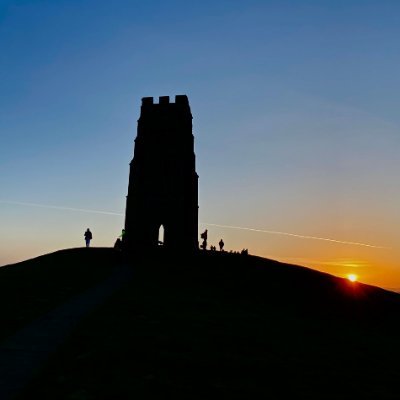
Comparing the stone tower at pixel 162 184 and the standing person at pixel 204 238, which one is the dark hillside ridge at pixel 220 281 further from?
the standing person at pixel 204 238

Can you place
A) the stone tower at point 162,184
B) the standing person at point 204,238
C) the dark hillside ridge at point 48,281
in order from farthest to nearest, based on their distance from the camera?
the standing person at point 204,238
the stone tower at point 162,184
the dark hillside ridge at point 48,281

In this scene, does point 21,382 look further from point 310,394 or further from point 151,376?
point 310,394

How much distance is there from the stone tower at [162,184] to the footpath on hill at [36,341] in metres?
17.1

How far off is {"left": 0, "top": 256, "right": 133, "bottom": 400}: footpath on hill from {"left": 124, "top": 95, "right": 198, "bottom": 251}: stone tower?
56.0 ft

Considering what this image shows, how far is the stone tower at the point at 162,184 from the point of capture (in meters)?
35.3

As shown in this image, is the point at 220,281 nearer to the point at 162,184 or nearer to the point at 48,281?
the point at 48,281

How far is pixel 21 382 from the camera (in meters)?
8.38

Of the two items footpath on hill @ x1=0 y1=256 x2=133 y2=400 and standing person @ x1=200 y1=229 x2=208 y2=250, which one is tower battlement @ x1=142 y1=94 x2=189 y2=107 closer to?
standing person @ x1=200 y1=229 x2=208 y2=250

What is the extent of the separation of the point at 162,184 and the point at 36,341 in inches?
993

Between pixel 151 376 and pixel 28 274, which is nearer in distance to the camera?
pixel 151 376

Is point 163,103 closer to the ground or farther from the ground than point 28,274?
farther from the ground

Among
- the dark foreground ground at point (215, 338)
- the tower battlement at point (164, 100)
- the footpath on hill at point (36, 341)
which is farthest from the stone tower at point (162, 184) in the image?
the footpath on hill at point (36, 341)

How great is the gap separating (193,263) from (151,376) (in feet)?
63.1

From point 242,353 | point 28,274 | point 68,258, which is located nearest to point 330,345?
point 242,353
